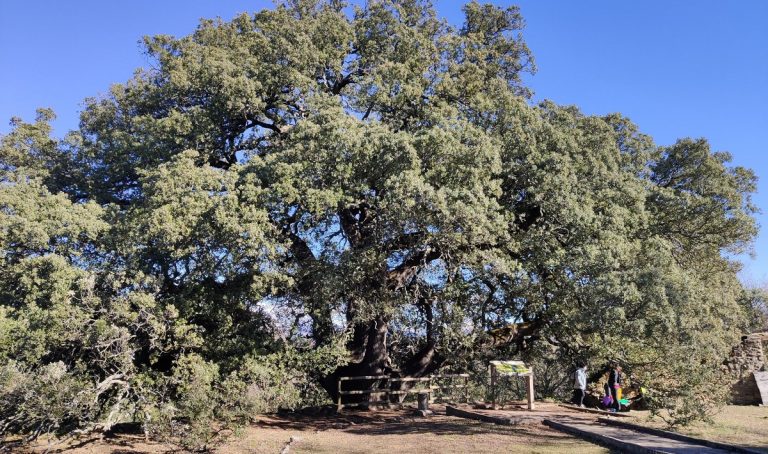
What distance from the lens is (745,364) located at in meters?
15.6

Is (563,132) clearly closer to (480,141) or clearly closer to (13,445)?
(480,141)

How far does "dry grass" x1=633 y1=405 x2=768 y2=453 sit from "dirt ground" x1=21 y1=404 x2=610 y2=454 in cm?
210

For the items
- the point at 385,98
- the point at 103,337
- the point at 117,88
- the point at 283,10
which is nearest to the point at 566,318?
the point at 385,98

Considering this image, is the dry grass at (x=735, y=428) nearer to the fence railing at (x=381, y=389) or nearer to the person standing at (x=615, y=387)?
the person standing at (x=615, y=387)

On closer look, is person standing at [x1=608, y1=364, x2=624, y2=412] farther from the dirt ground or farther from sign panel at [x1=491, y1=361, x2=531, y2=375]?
sign panel at [x1=491, y1=361, x2=531, y2=375]

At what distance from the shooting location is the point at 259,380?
11672 millimetres

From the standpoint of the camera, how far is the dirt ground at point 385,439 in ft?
30.7

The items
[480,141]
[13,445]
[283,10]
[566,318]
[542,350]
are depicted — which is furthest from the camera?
[542,350]

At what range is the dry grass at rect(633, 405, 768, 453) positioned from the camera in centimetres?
867

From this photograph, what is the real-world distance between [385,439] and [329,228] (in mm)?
5109

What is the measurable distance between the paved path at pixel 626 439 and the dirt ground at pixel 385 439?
0.85ft

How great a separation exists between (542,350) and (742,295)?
23.7ft

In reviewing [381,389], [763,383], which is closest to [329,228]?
[381,389]

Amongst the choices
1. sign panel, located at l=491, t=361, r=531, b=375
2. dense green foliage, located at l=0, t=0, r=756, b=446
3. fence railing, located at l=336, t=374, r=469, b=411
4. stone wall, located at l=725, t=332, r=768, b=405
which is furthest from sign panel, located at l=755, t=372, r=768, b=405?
fence railing, located at l=336, t=374, r=469, b=411
